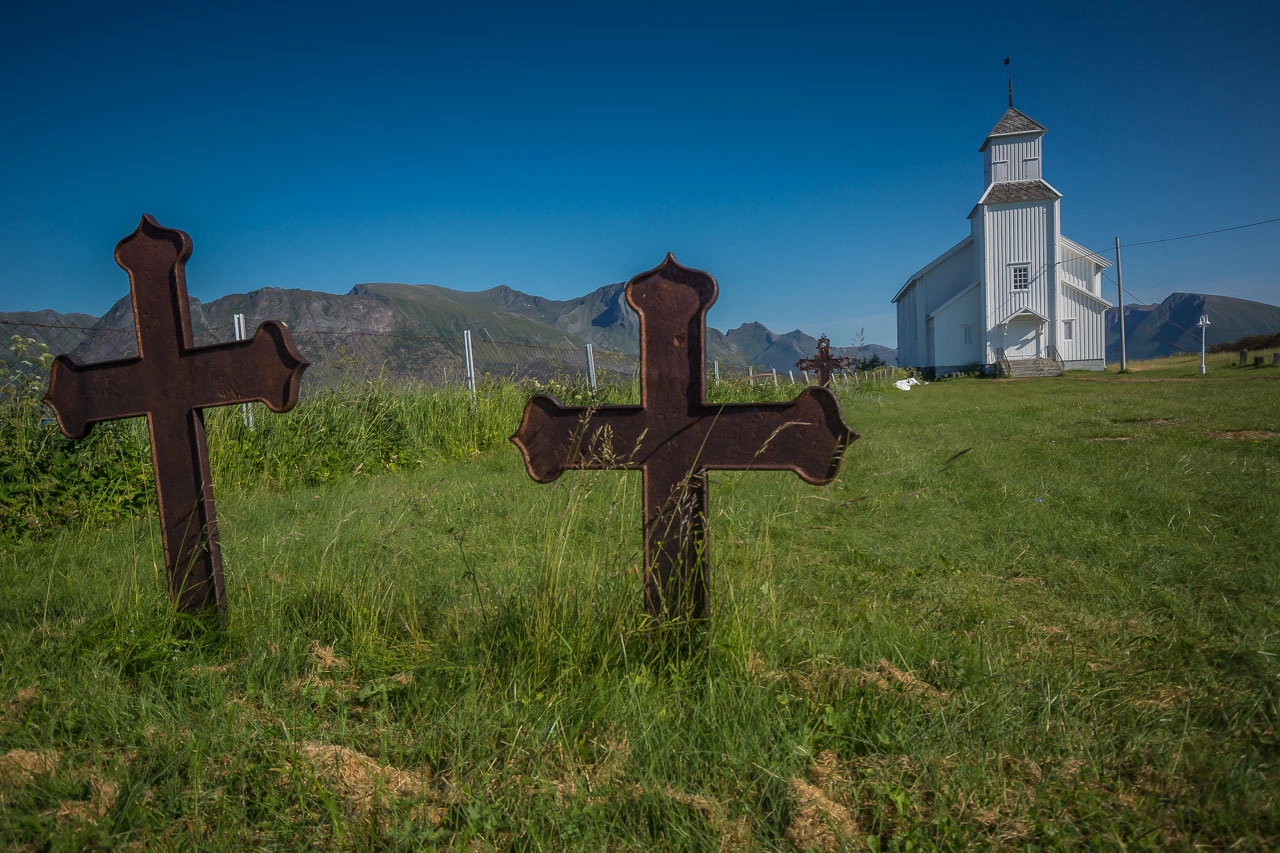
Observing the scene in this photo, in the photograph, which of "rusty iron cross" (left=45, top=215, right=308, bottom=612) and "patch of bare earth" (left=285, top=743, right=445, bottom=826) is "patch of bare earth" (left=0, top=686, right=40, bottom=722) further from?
Answer: "patch of bare earth" (left=285, top=743, right=445, bottom=826)

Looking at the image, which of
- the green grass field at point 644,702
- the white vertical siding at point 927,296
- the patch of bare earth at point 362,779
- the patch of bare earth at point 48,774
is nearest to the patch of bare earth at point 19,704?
the green grass field at point 644,702

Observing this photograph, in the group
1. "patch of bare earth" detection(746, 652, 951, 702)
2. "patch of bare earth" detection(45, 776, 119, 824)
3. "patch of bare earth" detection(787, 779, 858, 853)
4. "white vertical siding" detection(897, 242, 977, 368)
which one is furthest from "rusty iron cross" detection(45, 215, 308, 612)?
"white vertical siding" detection(897, 242, 977, 368)

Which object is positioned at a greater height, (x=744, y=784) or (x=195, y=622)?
(x=195, y=622)

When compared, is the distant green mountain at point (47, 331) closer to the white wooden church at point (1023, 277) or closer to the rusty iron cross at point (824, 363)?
the rusty iron cross at point (824, 363)

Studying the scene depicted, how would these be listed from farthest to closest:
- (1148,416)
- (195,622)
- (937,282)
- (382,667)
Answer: (937,282)
(1148,416)
(195,622)
(382,667)

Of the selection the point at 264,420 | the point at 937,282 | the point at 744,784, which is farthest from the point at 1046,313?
the point at 744,784

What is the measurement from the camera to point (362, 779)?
6.04 feet

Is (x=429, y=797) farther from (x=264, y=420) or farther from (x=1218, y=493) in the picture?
(x=264, y=420)

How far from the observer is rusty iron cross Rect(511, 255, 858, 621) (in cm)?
232

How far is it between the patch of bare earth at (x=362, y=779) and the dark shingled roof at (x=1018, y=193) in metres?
37.3

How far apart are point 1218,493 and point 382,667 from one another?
5655 millimetres

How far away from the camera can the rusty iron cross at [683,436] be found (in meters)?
2.32

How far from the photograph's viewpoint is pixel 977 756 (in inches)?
71.1

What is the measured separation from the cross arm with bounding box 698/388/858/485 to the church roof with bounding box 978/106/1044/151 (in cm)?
3810
